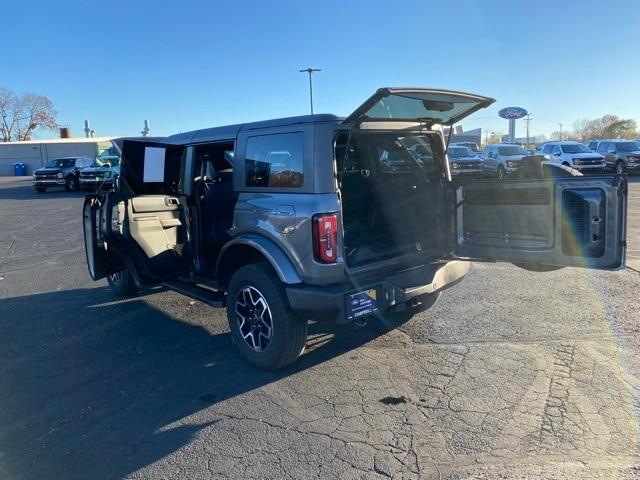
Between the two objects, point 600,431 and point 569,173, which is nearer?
point 600,431

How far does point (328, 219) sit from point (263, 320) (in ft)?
3.63

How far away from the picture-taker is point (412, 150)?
16.3 feet

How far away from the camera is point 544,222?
13.0ft

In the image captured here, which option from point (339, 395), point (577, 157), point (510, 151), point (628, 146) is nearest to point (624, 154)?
point (628, 146)

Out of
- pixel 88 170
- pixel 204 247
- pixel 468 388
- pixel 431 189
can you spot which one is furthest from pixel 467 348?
pixel 88 170

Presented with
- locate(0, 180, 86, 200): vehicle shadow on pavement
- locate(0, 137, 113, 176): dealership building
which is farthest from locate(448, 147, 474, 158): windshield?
locate(0, 137, 113, 176): dealership building

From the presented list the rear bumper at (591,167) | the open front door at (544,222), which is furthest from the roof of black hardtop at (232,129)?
the rear bumper at (591,167)

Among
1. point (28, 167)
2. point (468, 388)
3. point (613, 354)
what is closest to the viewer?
point (468, 388)

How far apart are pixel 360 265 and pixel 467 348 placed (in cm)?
137

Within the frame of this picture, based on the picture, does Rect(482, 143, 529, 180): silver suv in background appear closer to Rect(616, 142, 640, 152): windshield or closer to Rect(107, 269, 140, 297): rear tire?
Rect(616, 142, 640, 152): windshield

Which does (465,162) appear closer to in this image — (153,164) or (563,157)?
(563,157)

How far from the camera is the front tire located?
3.96 metres

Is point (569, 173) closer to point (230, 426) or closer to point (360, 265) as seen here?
point (360, 265)

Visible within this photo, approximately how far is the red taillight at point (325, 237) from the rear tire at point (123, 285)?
3.51 meters
